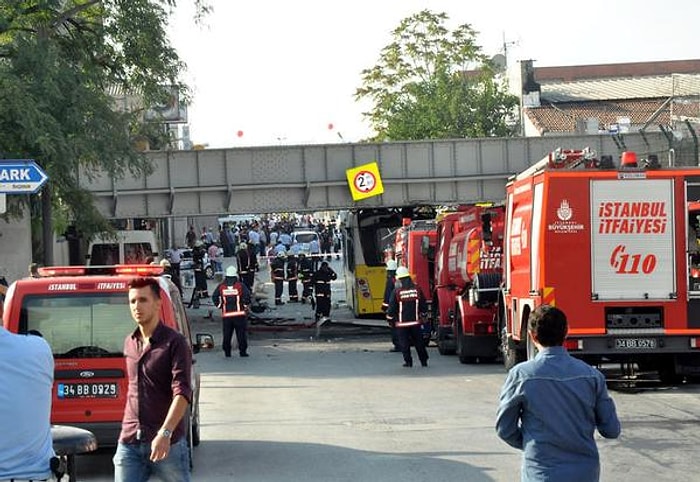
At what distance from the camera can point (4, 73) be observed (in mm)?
25234

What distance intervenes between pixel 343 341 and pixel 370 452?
62.9 feet

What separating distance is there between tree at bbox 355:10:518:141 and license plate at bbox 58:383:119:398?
63.5m

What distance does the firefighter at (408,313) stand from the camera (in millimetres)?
22562

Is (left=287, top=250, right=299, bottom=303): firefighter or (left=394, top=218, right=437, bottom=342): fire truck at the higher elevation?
(left=394, top=218, right=437, bottom=342): fire truck

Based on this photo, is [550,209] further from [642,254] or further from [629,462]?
[629,462]

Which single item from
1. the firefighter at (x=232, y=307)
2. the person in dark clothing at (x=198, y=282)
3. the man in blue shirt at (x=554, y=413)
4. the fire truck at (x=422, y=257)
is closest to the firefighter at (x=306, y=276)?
the person in dark clothing at (x=198, y=282)

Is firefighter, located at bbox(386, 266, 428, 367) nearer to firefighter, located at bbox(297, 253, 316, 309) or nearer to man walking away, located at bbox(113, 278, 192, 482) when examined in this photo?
man walking away, located at bbox(113, 278, 192, 482)

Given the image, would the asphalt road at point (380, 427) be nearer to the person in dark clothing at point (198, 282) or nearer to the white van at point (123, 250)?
the white van at point (123, 250)

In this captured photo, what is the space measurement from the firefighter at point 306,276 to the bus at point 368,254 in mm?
4279

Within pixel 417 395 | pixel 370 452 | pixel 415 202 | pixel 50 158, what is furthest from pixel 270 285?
pixel 370 452

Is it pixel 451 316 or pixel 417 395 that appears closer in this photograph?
pixel 417 395

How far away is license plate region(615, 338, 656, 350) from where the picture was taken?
56.3 feet

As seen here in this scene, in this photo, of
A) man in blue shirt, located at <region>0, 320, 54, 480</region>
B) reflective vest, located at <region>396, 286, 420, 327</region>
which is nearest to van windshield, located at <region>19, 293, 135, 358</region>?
man in blue shirt, located at <region>0, 320, 54, 480</region>

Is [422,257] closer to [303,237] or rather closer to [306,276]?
[306,276]
